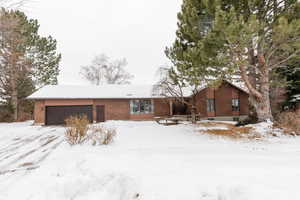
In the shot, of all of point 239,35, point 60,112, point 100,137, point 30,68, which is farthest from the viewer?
point 30,68

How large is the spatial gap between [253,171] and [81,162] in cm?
439

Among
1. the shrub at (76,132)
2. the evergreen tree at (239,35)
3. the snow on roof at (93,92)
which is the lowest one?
the shrub at (76,132)

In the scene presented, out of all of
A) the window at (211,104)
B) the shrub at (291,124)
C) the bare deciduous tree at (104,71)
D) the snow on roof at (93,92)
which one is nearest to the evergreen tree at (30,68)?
the snow on roof at (93,92)

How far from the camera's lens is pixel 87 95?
708 inches

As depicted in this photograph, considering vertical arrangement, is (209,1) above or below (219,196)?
above

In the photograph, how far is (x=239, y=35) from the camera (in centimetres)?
653

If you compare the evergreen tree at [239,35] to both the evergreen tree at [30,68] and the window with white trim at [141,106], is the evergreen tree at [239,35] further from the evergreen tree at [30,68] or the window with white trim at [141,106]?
the evergreen tree at [30,68]

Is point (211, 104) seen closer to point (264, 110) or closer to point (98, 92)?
point (264, 110)

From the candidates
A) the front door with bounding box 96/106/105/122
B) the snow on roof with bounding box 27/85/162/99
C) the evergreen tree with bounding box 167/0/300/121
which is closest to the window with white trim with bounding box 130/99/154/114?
the snow on roof with bounding box 27/85/162/99

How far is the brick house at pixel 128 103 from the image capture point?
1739 centimetres

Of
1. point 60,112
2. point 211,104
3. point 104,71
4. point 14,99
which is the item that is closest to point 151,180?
point 60,112

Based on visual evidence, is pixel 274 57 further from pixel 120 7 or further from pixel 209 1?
pixel 120 7

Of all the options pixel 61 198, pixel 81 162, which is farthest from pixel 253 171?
pixel 81 162

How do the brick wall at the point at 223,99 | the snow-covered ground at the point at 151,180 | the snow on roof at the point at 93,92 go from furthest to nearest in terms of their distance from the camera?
the brick wall at the point at 223,99, the snow on roof at the point at 93,92, the snow-covered ground at the point at 151,180
